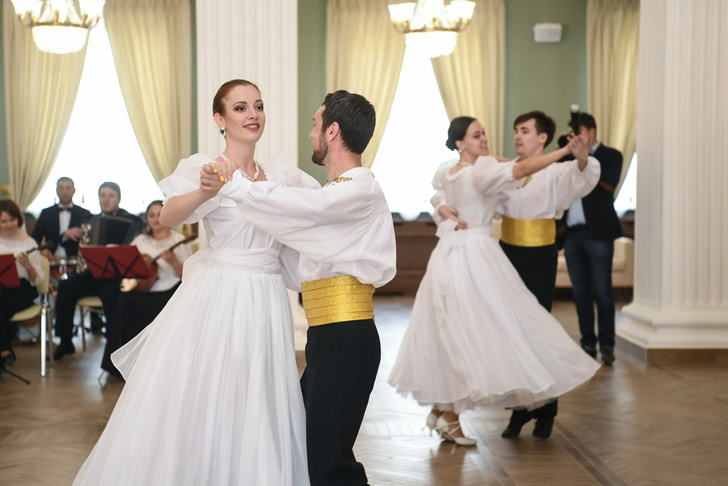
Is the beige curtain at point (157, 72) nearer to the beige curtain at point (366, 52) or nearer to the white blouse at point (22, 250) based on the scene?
the beige curtain at point (366, 52)

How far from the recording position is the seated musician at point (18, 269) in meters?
5.76

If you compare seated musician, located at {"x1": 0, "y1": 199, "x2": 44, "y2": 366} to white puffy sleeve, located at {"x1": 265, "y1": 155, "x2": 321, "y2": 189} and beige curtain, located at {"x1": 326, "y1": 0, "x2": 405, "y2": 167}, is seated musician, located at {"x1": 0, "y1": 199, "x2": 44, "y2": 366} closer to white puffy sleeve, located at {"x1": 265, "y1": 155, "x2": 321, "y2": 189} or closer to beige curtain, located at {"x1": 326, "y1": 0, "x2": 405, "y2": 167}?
white puffy sleeve, located at {"x1": 265, "y1": 155, "x2": 321, "y2": 189}

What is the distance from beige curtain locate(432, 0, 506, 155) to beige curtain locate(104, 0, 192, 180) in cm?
311

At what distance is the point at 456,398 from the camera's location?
3857mm

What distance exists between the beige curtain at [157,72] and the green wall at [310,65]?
1.36 m


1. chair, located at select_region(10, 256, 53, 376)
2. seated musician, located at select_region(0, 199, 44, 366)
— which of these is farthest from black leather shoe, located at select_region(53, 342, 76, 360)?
seated musician, located at select_region(0, 199, 44, 366)

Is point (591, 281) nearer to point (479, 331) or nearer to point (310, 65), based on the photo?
point (479, 331)

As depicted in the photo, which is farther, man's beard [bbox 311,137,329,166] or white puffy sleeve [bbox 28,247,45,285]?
white puffy sleeve [bbox 28,247,45,285]

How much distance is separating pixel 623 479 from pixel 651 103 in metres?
3.28

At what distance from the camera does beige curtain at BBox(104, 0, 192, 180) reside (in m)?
10.1

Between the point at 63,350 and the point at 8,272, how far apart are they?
101cm

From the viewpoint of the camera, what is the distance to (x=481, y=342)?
3.84 metres

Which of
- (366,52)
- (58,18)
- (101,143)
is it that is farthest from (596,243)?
(101,143)

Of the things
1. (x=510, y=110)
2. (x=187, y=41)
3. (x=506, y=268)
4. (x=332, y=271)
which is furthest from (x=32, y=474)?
(x=510, y=110)
